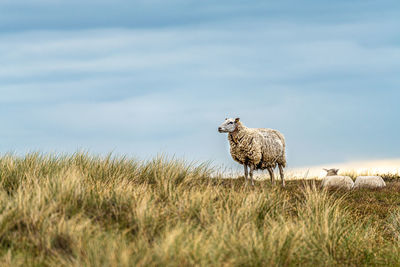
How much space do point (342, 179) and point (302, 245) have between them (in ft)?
36.9

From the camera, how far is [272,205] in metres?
8.22

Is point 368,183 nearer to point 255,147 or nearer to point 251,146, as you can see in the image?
point 255,147

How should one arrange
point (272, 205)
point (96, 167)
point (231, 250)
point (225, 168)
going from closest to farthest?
point (231, 250) < point (272, 205) < point (96, 167) < point (225, 168)

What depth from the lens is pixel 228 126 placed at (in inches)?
601

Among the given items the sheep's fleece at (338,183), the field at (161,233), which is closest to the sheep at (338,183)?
the sheep's fleece at (338,183)

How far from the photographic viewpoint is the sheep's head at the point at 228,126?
1516 centimetres

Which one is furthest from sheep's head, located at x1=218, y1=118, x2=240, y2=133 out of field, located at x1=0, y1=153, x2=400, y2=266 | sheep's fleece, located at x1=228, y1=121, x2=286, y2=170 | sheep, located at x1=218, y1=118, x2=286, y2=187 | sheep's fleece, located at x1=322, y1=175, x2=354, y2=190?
field, located at x1=0, y1=153, x2=400, y2=266

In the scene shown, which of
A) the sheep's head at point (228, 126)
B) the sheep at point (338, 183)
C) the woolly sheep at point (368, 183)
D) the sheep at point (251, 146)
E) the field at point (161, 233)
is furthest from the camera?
the woolly sheep at point (368, 183)

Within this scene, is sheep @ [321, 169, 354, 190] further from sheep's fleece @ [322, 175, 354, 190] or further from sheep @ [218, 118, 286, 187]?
sheep @ [218, 118, 286, 187]

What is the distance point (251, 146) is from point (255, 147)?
140 mm

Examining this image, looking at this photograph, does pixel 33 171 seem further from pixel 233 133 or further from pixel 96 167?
pixel 233 133

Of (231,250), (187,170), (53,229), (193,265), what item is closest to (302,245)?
(231,250)

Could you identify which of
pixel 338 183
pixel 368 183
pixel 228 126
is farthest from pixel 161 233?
pixel 368 183

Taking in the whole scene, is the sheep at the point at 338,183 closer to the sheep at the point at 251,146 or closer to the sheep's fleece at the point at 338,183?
the sheep's fleece at the point at 338,183
